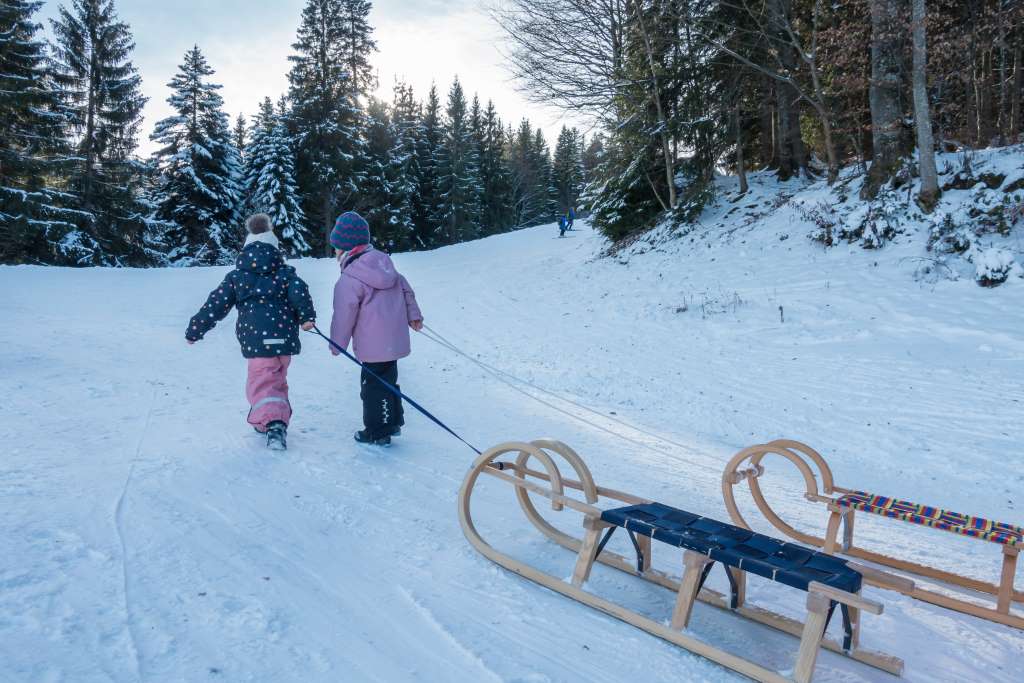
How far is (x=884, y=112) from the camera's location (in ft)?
39.7

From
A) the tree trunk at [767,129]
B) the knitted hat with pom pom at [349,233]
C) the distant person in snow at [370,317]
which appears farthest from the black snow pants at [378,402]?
the tree trunk at [767,129]

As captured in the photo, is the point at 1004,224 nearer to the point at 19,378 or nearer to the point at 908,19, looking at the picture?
the point at 908,19

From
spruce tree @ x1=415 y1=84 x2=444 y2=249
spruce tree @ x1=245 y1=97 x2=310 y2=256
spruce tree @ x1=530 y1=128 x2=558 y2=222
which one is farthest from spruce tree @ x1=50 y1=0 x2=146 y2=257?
spruce tree @ x1=530 y1=128 x2=558 y2=222

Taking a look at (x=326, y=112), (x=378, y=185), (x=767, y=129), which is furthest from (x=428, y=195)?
(x=767, y=129)

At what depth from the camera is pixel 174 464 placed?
→ 4.43 m

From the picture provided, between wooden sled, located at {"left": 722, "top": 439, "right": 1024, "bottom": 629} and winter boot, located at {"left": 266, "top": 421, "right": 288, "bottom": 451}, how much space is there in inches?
137

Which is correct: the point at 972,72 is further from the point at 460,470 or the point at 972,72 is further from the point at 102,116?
the point at 102,116

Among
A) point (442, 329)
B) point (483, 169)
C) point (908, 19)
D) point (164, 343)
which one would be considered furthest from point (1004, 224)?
point (483, 169)

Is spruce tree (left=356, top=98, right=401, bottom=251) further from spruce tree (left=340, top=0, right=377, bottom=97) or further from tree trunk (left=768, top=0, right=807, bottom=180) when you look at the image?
tree trunk (left=768, top=0, right=807, bottom=180)

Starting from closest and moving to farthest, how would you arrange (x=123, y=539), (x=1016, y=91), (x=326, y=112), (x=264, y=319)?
(x=123, y=539) < (x=264, y=319) < (x=1016, y=91) < (x=326, y=112)

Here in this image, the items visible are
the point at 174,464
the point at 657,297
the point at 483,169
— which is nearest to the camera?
the point at 174,464

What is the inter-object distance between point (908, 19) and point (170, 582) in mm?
13907

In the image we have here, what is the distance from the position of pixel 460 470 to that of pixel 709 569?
7.92ft

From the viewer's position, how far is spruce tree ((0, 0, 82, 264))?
72.2 ft
